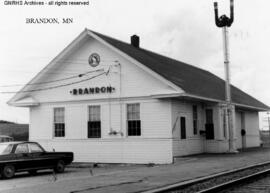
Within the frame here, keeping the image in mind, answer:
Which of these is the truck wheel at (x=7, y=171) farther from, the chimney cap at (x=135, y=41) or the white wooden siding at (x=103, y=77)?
the chimney cap at (x=135, y=41)

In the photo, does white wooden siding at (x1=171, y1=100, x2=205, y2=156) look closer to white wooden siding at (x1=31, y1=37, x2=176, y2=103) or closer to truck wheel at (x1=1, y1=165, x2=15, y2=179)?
white wooden siding at (x1=31, y1=37, x2=176, y2=103)

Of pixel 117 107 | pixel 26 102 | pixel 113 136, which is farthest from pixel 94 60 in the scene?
pixel 26 102

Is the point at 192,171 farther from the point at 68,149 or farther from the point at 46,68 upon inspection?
the point at 46,68

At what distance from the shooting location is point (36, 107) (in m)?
27.4

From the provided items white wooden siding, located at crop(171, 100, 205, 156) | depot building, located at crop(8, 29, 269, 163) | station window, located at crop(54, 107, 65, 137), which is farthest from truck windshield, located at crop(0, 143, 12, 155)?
white wooden siding, located at crop(171, 100, 205, 156)

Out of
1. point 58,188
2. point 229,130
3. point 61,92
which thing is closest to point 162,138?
point 229,130

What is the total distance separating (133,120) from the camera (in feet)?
79.7

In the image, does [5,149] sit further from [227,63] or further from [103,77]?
[227,63]

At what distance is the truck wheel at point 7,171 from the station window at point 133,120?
793 cm

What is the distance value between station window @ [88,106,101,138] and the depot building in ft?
0.04

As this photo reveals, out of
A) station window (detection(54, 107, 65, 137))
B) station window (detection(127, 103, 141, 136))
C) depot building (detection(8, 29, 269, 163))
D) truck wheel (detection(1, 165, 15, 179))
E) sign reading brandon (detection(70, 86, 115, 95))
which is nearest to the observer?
truck wheel (detection(1, 165, 15, 179))

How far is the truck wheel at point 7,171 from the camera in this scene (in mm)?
17477

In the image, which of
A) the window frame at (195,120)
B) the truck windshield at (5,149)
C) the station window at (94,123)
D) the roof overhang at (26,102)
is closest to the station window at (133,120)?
the station window at (94,123)

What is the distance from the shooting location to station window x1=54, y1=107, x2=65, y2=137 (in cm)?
2656
